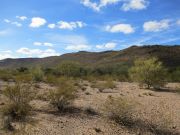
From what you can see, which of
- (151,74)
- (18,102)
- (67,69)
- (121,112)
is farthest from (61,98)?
(67,69)

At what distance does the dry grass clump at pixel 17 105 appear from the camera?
16.3 meters

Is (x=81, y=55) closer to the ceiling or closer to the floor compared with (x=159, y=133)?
closer to the ceiling

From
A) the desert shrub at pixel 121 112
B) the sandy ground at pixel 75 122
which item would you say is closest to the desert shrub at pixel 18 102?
the sandy ground at pixel 75 122

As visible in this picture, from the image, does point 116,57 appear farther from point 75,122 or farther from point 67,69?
point 75,122

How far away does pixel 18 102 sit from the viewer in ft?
58.8

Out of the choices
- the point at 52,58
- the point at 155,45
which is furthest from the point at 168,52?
the point at 52,58

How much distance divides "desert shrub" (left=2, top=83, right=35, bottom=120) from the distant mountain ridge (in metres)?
84.4

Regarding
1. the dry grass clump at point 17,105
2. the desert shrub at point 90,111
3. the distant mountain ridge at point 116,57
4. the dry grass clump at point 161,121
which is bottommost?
the dry grass clump at point 161,121

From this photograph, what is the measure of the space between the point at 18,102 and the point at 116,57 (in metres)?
122

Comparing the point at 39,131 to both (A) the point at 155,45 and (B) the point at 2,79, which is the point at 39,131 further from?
(A) the point at 155,45

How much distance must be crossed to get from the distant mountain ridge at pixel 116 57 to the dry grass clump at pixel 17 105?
84470mm

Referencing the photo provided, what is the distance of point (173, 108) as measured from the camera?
22.2 meters

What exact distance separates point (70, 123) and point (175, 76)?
132ft

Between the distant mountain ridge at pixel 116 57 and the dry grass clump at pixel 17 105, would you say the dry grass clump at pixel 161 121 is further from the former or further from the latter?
the distant mountain ridge at pixel 116 57
